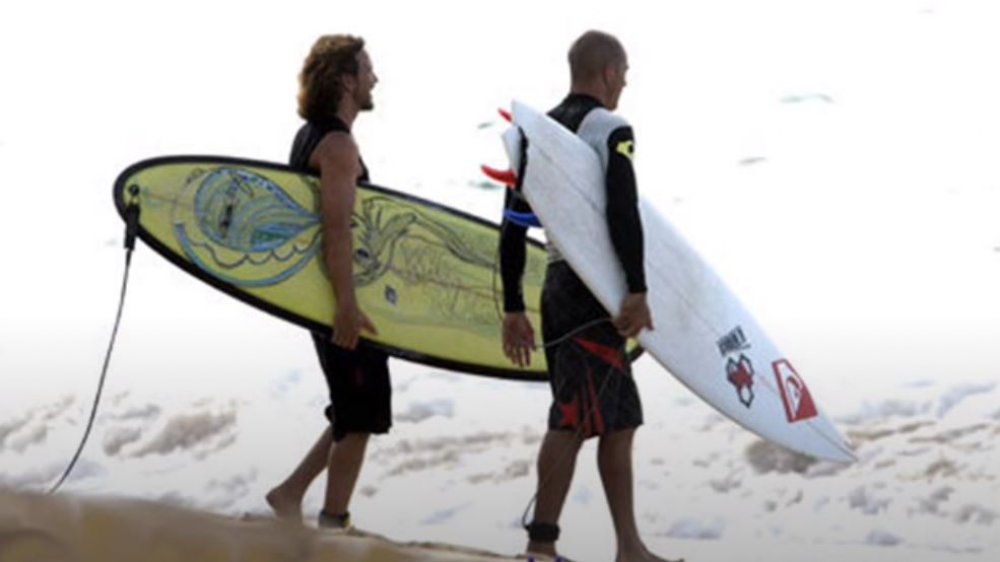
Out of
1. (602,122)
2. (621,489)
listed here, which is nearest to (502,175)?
(602,122)

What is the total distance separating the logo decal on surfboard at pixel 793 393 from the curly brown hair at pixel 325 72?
5.22 feet

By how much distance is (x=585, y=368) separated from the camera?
4.48m

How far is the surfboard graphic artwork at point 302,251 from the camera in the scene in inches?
198

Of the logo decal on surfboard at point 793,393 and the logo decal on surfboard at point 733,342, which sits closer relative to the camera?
the logo decal on surfboard at point 733,342

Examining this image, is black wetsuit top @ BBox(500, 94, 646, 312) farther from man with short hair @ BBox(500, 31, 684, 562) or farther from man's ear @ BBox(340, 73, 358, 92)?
man's ear @ BBox(340, 73, 358, 92)

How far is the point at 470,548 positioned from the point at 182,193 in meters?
1.38

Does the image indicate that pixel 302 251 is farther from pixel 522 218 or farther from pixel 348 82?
pixel 522 218

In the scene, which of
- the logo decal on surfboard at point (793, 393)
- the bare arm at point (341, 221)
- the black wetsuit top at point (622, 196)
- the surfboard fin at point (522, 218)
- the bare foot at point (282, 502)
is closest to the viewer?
the black wetsuit top at point (622, 196)

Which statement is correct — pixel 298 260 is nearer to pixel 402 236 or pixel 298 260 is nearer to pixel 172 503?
pixel 402 236

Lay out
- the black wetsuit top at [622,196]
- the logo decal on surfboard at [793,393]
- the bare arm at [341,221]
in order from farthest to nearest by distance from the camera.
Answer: the logo decal on surfboard at [793,393] → the bare arm at [341,221] → the black wetsuit top at [622,196]

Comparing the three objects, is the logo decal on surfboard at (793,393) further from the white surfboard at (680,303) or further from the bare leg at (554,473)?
the bare leg at (554,473)

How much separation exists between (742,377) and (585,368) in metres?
0.80

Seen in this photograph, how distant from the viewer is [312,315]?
16.3 ft

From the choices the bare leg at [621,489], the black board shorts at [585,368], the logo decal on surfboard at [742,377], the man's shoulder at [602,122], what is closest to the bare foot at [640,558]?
the bare leg at [621,489]
